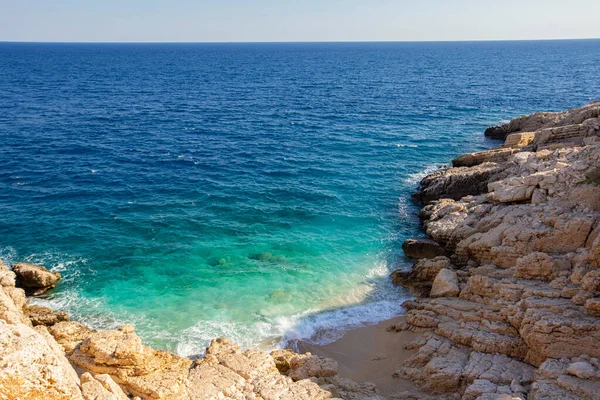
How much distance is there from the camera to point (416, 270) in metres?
31.3

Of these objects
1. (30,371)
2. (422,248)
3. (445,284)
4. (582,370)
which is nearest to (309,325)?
(445,284)

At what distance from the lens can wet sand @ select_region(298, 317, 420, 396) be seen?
75.9ft

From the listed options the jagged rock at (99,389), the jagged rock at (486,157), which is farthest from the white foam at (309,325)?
the jagged rock at (486,157)

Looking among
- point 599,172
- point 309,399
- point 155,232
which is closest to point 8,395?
point 309,399

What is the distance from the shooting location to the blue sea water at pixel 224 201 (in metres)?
30.2

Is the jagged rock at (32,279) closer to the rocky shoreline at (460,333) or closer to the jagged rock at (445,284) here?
the rocky shoreline at (460,333)

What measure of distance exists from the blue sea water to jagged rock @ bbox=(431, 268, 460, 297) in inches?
119

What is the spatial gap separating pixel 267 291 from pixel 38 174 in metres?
32.7

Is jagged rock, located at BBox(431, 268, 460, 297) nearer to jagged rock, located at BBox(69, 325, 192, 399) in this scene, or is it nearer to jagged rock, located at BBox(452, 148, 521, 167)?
jagged rock, located at BBox(69, 325, 192, 399)

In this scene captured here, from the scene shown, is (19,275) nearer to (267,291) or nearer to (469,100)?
(267,291)

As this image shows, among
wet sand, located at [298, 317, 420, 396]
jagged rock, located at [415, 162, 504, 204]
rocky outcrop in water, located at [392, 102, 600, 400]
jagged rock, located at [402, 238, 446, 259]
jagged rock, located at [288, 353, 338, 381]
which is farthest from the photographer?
jagged rock, located at [415, 162, 504, 204]

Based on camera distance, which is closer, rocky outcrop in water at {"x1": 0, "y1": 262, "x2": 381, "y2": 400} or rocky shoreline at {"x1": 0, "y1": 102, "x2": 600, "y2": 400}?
rocky shoreline at {"x1": 0, "y1": 102, "x2": 600, "y2": 400}

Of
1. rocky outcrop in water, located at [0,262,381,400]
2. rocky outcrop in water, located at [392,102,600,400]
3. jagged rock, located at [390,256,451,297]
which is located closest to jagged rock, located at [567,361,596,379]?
rocky outcrop in water, located at [392,102,600,400]

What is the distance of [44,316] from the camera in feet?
87.1
